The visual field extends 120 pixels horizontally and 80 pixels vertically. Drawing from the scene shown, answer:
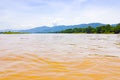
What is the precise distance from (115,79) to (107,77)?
109 mm

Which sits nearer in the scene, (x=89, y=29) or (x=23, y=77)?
(x=23, y=77)

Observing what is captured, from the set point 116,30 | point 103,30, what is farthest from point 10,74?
point 103,30

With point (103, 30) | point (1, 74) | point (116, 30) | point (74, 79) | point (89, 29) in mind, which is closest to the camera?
point (74, 79)

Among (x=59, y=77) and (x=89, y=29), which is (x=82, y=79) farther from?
(x=89, y=29)

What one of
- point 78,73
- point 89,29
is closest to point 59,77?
point 78,73

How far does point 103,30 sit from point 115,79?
277 ft

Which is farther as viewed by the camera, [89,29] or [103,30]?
[89,29]

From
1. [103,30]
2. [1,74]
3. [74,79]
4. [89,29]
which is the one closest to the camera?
[74,79]

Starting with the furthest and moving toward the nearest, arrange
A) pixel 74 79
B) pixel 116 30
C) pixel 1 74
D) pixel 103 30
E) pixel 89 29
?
1. pixel 89 29
2. pixel 103 30
3. pixel 116 30
4. pixel 1 74
5. pixel 74 79

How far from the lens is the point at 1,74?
258cm

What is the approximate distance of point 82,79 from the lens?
2426 mm

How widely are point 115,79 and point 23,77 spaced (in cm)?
121

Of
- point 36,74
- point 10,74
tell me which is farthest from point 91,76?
point 10,74

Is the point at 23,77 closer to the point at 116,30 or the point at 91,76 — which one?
the point at 91,76
